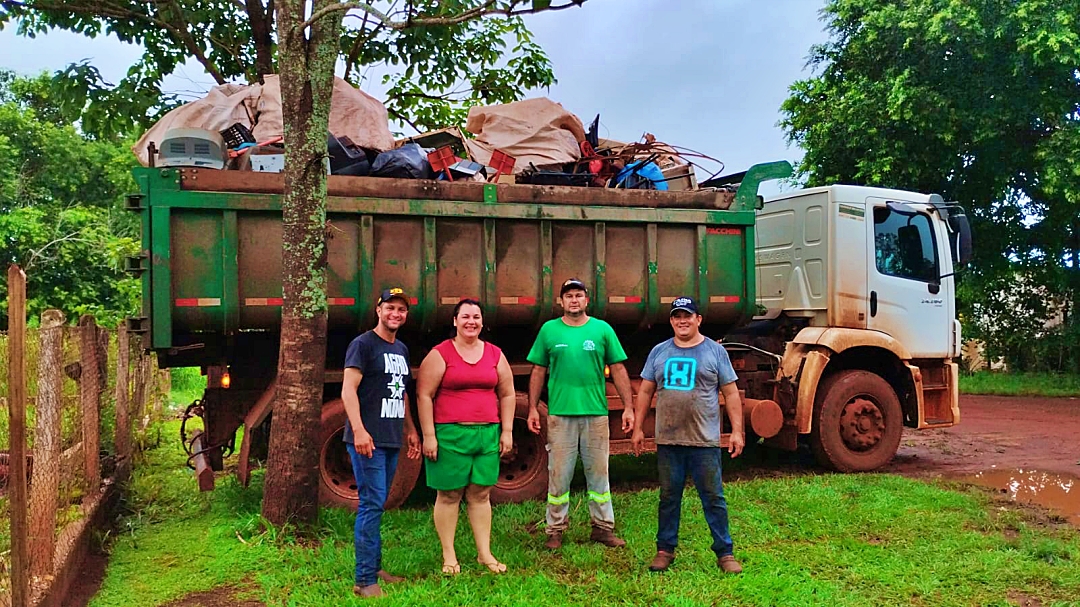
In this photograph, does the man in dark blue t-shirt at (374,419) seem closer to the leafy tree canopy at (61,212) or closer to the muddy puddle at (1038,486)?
the muddy puddle at (1038,486)

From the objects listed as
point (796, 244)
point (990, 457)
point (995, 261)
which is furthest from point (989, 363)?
point (796, 244)

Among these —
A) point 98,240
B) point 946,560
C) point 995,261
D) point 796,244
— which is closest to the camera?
point 946,560

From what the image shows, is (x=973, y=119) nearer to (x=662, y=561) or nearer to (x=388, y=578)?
(x=662, y=561)

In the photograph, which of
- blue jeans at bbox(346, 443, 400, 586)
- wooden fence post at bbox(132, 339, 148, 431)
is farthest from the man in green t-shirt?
wooden fence post at bbox(132, 339, 148, 431)

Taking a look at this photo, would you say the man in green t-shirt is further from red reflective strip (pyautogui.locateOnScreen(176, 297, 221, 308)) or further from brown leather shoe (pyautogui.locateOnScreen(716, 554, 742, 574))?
red reflective strip (pyautogui.locateOnScreen(176, 297, 221, 308))

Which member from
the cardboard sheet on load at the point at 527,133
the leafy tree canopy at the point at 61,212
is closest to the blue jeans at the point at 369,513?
the cardboard sheet on load at the point at 527,133

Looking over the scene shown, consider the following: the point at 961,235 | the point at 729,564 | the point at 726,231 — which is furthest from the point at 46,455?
the point at 961,235

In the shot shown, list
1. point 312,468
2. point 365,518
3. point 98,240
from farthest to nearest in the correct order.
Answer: point 98,240
point 312,468
point 365,518

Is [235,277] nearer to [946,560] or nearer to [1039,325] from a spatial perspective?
[946,560]

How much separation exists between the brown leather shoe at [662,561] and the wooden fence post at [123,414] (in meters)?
4.24

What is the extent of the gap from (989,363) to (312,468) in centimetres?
1677

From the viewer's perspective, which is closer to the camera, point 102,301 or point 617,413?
point 617,413

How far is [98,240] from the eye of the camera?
17.3m

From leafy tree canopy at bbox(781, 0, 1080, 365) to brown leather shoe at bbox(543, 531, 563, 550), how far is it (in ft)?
39.0
